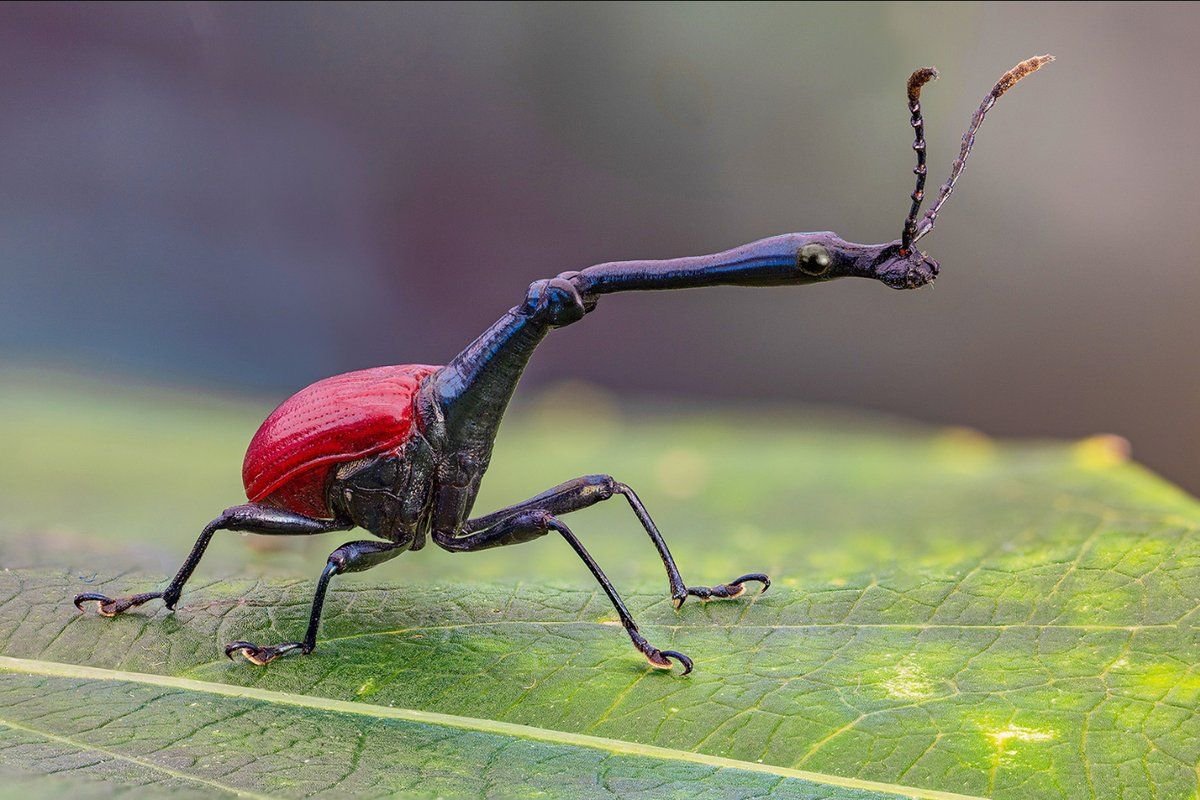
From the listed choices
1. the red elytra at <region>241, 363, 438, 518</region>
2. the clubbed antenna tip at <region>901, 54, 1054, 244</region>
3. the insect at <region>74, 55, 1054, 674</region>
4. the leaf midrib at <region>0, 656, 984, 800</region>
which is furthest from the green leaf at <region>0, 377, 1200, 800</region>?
the clubbed antenna tip at <region>901, 54, 1054, 244</region>

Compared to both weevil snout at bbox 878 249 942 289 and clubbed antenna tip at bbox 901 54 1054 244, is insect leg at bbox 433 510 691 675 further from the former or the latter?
clubbed antenna tip at bbox 901 54 1054 244

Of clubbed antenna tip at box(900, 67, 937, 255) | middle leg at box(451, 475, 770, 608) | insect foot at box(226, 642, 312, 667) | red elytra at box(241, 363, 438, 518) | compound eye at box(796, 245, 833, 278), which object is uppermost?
clubbed antenna tip at box(900, 67, 937, 255)

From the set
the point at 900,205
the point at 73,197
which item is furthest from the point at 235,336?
the point at 900,205

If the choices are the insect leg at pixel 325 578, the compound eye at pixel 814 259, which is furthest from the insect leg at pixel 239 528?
the compound eye at pixel 814 259

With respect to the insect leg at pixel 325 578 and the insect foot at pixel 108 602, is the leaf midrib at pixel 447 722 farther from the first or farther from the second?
the insect foot at pixel 108 602

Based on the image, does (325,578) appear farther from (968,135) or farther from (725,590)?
(968,135)

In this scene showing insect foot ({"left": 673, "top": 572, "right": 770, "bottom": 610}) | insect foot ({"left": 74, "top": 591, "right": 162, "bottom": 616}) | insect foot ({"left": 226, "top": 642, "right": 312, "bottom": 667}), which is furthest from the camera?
insect foot ({"left": 673, "top": 572, "right": 770, "bottom": 610})
